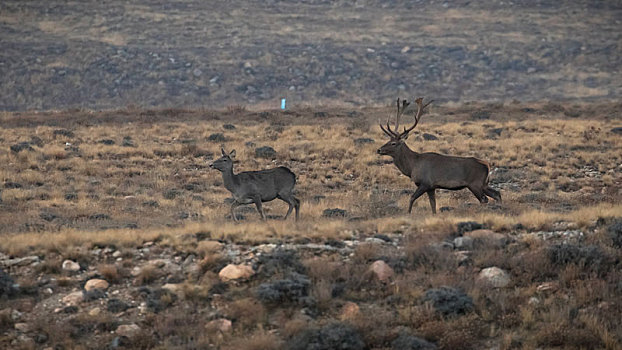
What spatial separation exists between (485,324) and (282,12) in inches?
2718

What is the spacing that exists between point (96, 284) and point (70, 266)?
2.32 feet

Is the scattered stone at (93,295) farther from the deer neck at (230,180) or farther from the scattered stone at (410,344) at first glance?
the deer neck at (230,180)

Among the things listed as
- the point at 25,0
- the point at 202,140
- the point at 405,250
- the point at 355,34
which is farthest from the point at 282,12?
the point at 405,250

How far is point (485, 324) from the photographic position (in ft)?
32.8

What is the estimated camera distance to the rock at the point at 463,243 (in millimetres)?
11797

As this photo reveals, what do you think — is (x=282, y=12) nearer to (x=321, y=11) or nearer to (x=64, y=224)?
(x=321, y=11)

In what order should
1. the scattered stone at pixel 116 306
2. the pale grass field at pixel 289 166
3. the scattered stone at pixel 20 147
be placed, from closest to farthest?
the scattered stone at pixel 116 306 → the pale grass field at pixel 289 166 → the scattered stone at pixel 20 147

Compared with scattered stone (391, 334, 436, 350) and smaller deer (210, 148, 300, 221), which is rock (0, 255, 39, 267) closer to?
smaller deer (210, 148, 300, 221)

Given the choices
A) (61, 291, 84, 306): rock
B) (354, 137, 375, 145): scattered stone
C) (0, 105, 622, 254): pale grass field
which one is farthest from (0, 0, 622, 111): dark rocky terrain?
(61, 291, 84, 306): rock

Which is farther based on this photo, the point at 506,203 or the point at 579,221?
the point at 506,203

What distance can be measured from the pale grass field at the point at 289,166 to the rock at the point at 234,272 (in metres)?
1.19

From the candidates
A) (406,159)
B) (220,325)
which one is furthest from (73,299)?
(406,159)

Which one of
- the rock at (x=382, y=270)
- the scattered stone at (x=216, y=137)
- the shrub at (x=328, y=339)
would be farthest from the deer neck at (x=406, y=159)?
the scattered stone at (x=216, y=137)

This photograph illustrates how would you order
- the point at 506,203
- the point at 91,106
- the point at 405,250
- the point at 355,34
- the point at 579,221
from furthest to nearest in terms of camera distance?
the point at 355,34, the point at 91,106, the point at 506,203, the point at 579,221, the point at 405,250
